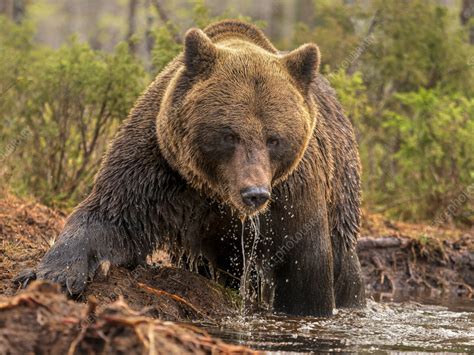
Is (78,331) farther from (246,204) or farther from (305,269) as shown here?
(305,269)

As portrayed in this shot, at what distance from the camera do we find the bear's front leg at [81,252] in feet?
19.8

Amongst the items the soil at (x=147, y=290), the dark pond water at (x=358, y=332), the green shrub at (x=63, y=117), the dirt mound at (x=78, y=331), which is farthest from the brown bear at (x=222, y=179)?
the green shrub at (x=63, y=117)

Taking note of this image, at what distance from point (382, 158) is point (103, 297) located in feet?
27.1

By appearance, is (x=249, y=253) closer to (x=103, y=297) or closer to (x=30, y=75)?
(x=103, y=297)

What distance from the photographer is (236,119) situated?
588cm

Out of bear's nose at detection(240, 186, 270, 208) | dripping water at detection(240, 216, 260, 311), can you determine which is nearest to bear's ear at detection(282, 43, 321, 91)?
dripping water at detection(240, 216, 260, 311)

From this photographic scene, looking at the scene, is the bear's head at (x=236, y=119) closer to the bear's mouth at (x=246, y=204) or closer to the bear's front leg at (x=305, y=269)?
the bear's mouth at (x=246, y=204)

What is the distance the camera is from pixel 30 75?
10422 mm

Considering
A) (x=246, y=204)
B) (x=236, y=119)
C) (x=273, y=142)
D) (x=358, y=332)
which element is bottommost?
(x=358, y=332)

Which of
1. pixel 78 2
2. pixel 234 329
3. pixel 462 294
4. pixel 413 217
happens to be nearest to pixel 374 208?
pixel 413 217

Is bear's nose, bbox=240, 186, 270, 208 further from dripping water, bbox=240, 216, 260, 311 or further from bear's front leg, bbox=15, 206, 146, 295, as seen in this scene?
bear's front leg, bbox=15, 206, 146, 295

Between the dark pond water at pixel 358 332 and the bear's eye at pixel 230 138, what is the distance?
1.22m

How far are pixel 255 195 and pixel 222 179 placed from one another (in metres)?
0.55

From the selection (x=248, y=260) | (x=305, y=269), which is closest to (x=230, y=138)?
(x=248, y=260)
